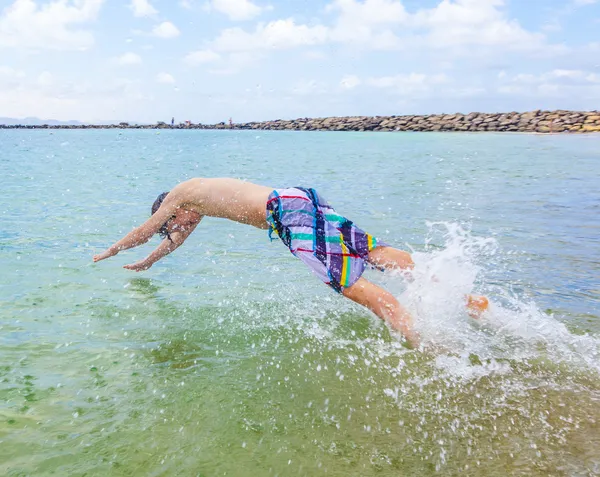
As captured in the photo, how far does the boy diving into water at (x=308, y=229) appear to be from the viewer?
400 cm

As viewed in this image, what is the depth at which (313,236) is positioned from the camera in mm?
4113

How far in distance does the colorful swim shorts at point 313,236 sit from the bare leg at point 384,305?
0.07 m

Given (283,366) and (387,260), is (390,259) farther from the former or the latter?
(283,366)

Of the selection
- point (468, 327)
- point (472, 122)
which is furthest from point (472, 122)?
point (468, 327)

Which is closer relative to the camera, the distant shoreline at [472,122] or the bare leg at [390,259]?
the bare leg at [390,259]

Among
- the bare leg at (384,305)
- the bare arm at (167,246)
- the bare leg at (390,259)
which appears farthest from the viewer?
the bare arm at (167,246)

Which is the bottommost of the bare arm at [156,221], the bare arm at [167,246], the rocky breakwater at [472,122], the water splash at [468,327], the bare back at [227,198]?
the rocky breakwater at [472,122]

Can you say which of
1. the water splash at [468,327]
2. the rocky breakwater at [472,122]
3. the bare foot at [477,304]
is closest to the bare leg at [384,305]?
the water splash at [468,327]

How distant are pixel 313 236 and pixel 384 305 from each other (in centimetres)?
74

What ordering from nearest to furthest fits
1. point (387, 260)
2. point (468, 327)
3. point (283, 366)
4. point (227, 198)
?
point (283, 366) < point (227, 198) < point (387, 260) < point (468, 327)

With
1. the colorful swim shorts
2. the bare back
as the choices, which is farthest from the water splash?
the bare back

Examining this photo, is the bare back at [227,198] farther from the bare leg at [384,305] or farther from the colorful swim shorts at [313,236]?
the bare leg at [384,305]

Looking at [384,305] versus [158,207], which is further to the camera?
[158,207]

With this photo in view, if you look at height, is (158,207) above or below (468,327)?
Result: above
